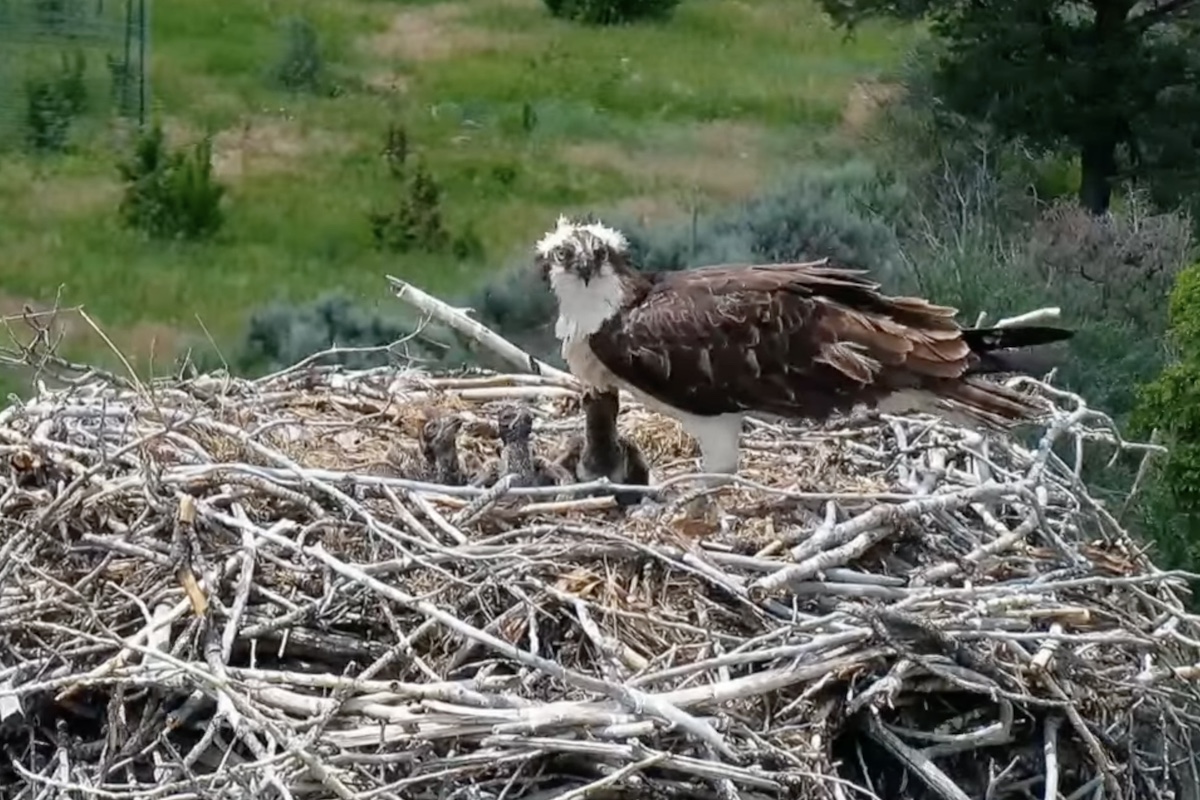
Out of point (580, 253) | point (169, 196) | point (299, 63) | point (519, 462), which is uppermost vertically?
point (580, 253)

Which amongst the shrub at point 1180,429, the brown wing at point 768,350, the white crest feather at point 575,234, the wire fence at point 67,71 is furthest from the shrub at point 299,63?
the brown wing at point 768,350

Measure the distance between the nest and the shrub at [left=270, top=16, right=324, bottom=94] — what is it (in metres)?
11.4

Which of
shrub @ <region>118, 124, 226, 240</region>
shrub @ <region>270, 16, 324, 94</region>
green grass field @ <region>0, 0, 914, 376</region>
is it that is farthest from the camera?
shrub @ <region>270, 16, 324, 94</region>

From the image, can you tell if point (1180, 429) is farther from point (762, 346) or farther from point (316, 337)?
point (316, 337)

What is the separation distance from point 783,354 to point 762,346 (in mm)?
53

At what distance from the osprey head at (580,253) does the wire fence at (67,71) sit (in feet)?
33.2

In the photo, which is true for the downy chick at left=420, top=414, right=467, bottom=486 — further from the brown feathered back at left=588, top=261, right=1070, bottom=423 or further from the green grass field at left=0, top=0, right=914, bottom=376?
the green grass field at left=0, top=0, right=914, bottom=376

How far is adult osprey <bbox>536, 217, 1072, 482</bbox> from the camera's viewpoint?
4816 mm

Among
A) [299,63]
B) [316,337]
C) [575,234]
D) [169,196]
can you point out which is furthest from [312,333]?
[299,63]

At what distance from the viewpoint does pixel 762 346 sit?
482 centimetres

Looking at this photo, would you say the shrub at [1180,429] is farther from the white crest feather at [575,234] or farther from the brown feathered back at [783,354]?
the white crest feather at [575,234]

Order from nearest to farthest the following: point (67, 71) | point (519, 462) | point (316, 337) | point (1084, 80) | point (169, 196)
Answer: point (519, 462)
point (316, 337)
point (1084, 80)
point (169, 196)
point (67, 71)

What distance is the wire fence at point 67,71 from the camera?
14.4 metres

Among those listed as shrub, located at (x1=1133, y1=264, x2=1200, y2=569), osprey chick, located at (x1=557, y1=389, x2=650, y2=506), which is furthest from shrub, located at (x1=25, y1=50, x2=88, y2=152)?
osprey chick, located at (x1=557, y1=389, x2=650, y2=506)
